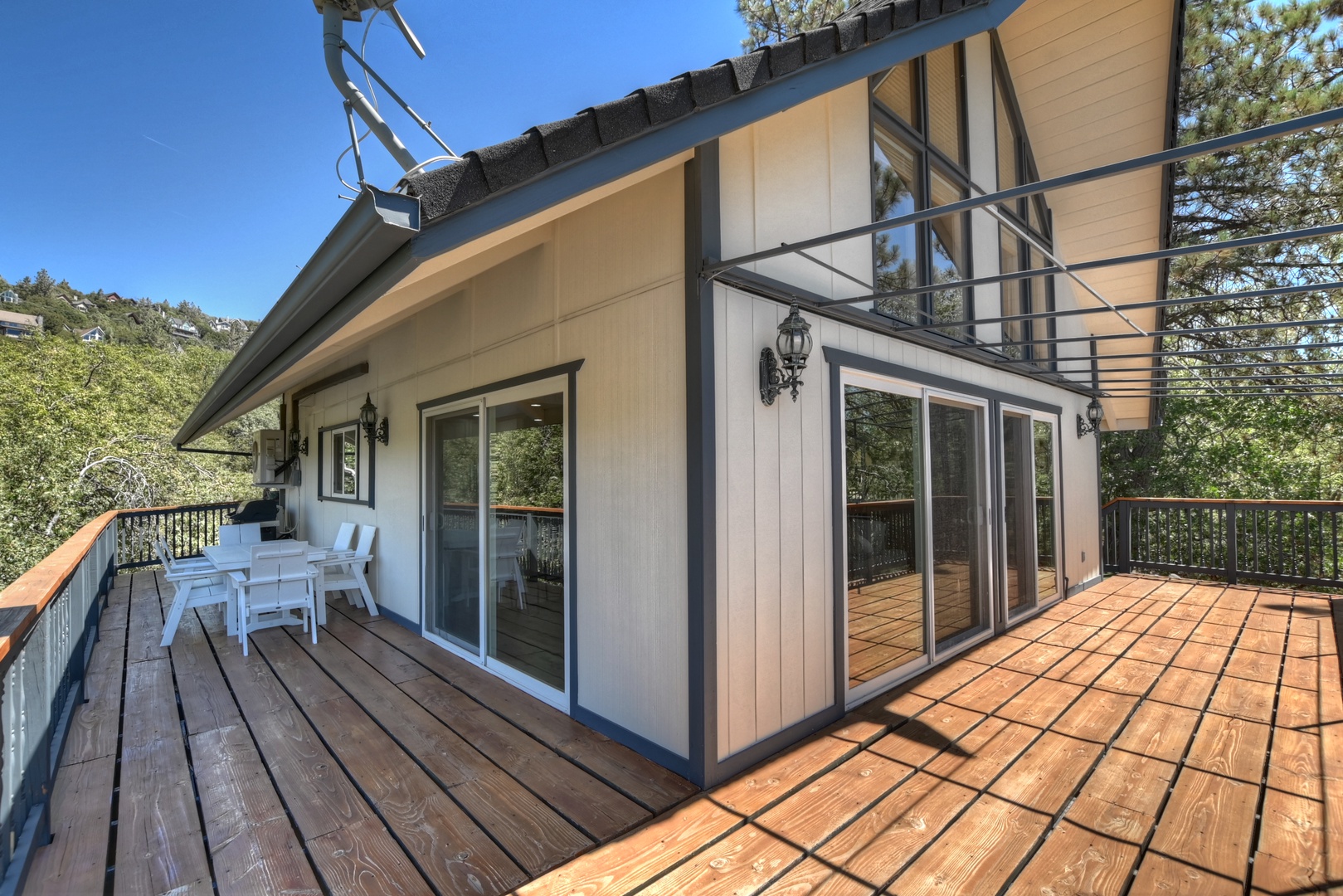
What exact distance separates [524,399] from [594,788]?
2.17 m

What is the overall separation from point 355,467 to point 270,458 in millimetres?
3502

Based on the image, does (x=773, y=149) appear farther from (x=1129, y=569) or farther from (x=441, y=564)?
(x=1129, y=569)

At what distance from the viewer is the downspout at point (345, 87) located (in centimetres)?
226

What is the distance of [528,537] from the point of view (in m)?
3.86

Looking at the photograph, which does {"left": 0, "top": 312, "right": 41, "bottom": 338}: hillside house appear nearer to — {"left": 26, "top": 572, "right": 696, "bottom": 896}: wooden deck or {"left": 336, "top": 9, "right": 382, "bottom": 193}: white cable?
{"left": 26, "top": 572, "right": 696, "bottom": 896}: wooden deck

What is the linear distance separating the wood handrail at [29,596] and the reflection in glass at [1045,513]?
656 centimetres

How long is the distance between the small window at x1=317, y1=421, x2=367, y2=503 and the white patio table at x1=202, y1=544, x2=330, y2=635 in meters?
0.94

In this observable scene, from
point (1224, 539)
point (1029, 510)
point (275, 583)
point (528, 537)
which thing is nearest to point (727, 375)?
point (528, 537)

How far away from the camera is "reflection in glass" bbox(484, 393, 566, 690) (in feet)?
11.8

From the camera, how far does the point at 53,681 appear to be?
295 centimetres

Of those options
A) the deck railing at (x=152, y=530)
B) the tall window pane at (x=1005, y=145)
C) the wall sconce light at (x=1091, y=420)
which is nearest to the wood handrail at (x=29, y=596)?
the deck railing at (x=152, y=530)

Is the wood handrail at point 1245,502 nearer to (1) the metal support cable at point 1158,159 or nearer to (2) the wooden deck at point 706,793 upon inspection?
(2) the wooden deck at point 706,793

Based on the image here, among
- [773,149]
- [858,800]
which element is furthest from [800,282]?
[858,800]

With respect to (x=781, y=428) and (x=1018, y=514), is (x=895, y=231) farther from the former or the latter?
(x=1018, y=514)
